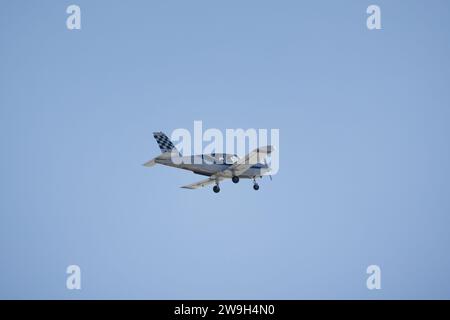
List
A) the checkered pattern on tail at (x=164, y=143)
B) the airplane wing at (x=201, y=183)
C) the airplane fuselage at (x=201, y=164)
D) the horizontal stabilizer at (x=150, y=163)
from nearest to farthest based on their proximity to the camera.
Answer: the horizontal stabilizer at (x=150, y=163), the checkered pattern on tail at (x=164, y=143), the airplane fuselage at (x=201, y=164), the airplane wing at (x=201, y=183)

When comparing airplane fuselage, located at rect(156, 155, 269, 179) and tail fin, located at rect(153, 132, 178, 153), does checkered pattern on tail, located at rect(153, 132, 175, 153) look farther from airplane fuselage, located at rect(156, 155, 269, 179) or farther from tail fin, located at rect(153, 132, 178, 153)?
airplane fuselage, located at rect(156, 155, 269, 179)

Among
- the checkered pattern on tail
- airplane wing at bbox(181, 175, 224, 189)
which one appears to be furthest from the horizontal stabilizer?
airplane wing at bbox(181, 175, 224, 189)

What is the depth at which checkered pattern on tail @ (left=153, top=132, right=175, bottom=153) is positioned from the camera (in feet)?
134

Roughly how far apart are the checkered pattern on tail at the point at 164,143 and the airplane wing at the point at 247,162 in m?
4.25

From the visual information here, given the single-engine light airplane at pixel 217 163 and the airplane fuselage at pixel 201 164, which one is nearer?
the single-engine light airplane at pixel 217 163

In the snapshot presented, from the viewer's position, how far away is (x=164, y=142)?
1606 inches

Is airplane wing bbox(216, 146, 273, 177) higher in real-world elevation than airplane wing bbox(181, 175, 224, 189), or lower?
higher

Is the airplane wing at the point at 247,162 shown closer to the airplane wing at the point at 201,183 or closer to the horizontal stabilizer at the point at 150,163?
the airplane wing at the point at 201,183

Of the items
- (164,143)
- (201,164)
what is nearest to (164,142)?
(164,143)

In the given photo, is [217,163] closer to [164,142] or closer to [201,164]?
[201,164]

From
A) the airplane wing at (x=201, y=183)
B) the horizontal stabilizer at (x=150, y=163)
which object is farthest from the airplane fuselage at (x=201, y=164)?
the airplane wing at (x=201, y=183)

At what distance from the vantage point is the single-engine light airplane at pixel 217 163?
132 ft
